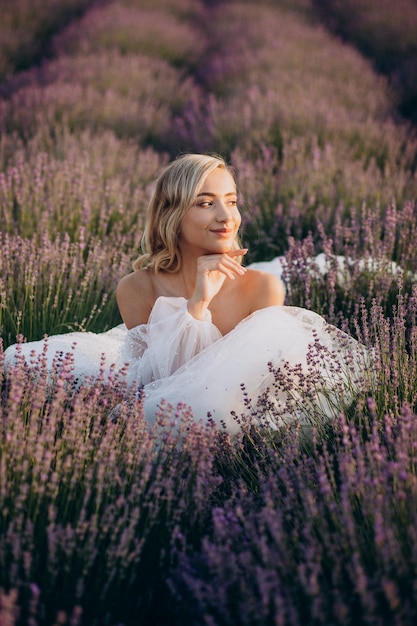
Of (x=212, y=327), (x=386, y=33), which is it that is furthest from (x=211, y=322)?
(x=386, y=33)

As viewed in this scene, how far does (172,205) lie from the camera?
8.56 ft

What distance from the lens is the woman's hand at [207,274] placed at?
2.41 m

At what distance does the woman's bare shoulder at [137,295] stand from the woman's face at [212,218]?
0.26 m

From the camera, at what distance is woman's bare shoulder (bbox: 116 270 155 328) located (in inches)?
107

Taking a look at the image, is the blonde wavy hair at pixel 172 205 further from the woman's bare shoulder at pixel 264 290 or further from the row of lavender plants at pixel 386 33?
the row of lavender plants at pixel 386 33

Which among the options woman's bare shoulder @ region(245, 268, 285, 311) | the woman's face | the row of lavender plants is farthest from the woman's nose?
the row of lavender plants

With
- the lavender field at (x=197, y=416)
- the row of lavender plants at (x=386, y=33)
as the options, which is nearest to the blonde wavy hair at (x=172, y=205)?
the lavender field at (x=197, y=416)

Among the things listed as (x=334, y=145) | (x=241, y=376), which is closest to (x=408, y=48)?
(x=334, y=145)

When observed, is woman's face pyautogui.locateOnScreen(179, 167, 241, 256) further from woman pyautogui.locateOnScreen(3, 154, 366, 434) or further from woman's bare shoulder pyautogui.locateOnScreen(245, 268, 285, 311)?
woman's bare shoulder pyautogui.locateOnScreen(245, 268, 285, 311)

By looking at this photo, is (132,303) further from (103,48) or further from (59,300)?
(103,48)

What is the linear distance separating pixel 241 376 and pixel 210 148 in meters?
4.14

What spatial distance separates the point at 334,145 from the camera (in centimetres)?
567

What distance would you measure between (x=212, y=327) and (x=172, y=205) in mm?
480

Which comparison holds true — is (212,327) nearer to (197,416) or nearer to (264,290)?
(264,290)
